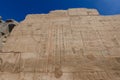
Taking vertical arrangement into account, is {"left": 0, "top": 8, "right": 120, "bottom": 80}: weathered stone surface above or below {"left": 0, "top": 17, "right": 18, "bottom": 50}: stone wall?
below

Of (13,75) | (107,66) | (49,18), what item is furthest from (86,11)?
(13,75)

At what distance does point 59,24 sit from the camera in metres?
7.65

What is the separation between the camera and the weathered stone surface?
5.41 m

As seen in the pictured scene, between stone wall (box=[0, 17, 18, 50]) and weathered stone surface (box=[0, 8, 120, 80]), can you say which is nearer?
weathered stone surface (box=[0, 8, 120, 80])

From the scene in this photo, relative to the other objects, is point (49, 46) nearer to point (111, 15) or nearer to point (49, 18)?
point (49, 18)

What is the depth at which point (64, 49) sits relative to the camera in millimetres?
6270

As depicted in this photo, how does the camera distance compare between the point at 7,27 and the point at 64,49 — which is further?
the point at 7,27

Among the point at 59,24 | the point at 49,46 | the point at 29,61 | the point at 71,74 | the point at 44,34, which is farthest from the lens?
the point at 59,24

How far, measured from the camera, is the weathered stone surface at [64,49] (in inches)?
213

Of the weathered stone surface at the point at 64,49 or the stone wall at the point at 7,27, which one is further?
the stone wall at the point at 7,27

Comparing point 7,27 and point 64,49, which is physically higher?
point 7,27

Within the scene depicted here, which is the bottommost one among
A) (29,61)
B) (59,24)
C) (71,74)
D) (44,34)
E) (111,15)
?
(71,74)

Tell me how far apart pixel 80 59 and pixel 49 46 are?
1.20m

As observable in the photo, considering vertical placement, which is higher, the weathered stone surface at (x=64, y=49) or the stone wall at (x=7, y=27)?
the stone wall at (x=7, y=27)
